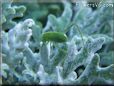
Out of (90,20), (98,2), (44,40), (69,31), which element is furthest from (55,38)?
(90,20)

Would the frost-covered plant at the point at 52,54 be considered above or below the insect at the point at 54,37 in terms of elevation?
below

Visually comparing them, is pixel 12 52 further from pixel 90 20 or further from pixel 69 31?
pixel 90 20

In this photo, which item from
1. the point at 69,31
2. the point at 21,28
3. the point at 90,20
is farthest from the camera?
the point at 90,20

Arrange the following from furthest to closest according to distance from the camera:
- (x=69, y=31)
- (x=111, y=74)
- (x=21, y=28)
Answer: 1. (x=69, y=31)
2. (x=21, y=28)
3. (x=111, y=74)

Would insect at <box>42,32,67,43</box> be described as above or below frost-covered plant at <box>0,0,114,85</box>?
above
